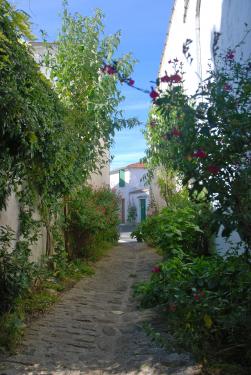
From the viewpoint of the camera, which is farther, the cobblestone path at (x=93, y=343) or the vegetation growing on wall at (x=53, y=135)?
the vegetation growing on wall at (x=53, y=135)

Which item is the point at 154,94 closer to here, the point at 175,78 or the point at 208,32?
the point at 175,78

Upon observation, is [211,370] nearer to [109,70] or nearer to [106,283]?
[109,70]

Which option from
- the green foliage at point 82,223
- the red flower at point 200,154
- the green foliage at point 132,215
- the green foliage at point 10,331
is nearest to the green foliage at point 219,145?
the red flower at point 200,154

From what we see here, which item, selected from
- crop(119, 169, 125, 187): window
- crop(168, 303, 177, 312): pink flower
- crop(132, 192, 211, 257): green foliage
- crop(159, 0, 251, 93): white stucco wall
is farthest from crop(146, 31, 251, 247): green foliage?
crop(119, 169, 125, 187): window

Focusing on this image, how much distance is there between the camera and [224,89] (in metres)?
3.29

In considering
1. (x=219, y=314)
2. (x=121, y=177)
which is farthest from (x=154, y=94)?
(x=121, y=177)

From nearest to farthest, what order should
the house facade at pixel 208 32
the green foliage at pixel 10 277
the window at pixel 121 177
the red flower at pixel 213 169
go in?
the red flower at pixel 213 169, the green foliage at pixel 10 277, the house facade at pixel 208 32, the window at pixel 121 177

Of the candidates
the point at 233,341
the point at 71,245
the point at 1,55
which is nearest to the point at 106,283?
the point at 71,245

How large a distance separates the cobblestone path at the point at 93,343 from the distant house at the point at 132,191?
91.2 feet

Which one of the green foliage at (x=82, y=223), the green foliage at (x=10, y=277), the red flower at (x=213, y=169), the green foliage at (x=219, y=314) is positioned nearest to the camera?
the red flower at (x=213, y=169)

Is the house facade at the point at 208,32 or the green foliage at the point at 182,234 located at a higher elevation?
the house facade at the point at 208,32

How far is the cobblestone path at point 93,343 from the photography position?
3.90 m

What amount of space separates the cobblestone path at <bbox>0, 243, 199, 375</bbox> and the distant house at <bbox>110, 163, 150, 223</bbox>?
2780 cm

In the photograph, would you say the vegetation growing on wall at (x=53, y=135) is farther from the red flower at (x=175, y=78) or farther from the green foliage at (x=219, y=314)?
the green foliage at (x=219, y=314)
